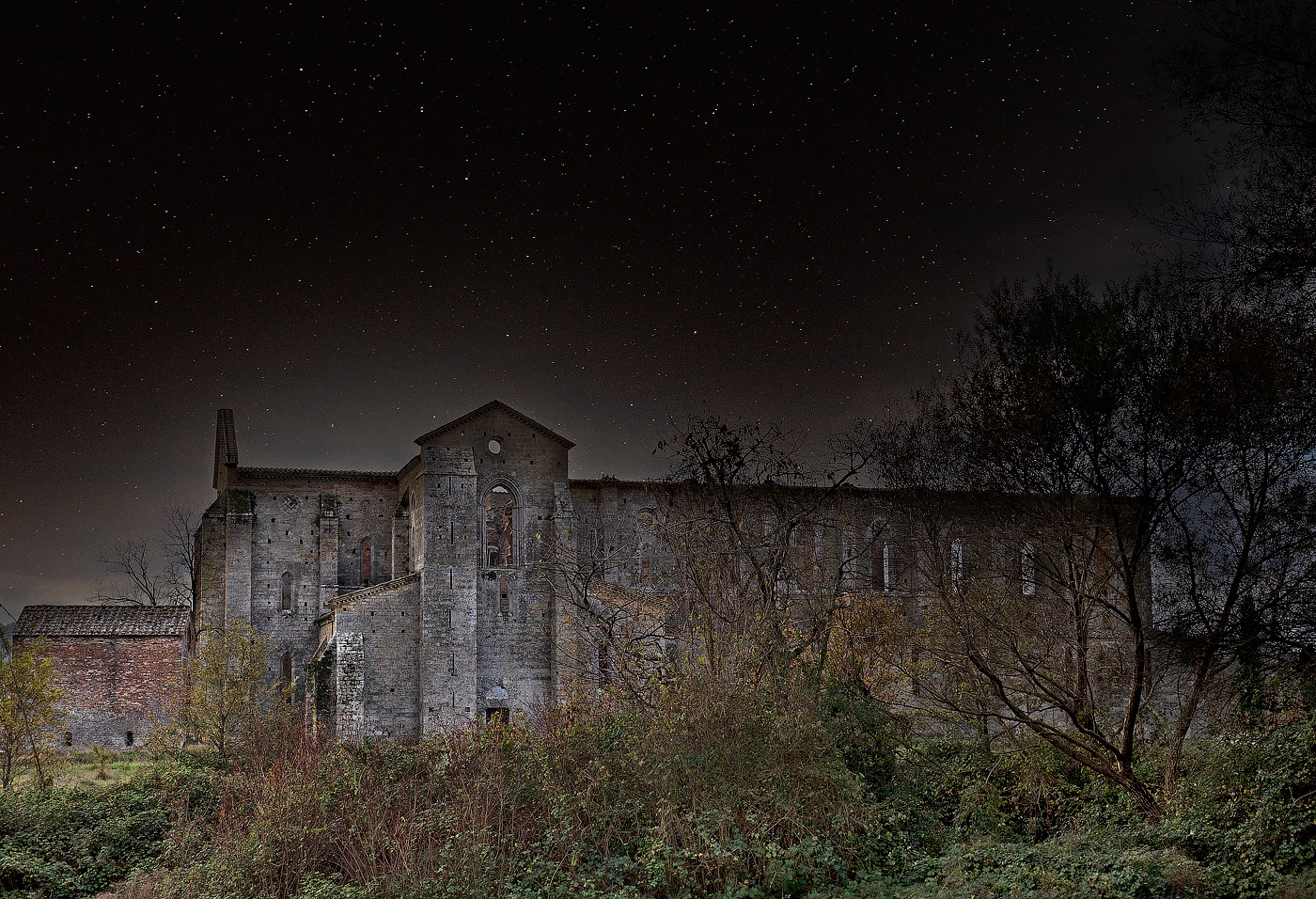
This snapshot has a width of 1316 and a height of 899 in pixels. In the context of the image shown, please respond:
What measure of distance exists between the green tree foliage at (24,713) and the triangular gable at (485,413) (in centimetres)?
1383

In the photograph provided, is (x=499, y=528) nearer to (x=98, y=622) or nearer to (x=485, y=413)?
(x=485, y=413)

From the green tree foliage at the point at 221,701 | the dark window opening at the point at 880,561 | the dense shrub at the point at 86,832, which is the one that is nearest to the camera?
the dense shrub at the point at 86,832

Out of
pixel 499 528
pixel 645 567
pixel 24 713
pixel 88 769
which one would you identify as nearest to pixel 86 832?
pixel 24 713

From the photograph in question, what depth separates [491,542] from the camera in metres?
36.3

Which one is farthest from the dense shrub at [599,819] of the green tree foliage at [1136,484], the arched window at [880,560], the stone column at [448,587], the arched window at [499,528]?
the arched window at [880,560]

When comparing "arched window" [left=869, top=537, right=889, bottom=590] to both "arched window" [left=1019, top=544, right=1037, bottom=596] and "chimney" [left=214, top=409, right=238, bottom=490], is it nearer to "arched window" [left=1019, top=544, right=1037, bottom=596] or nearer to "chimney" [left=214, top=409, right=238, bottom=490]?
"arched window" [left=1019, top=544, right=1037, bottom=596]

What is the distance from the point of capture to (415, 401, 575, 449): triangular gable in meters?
32.5

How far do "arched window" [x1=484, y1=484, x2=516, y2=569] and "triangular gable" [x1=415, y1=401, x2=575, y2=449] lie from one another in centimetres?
240

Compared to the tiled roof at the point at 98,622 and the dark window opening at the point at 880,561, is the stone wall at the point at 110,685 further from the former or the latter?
the dark window opening at the point at 880,561

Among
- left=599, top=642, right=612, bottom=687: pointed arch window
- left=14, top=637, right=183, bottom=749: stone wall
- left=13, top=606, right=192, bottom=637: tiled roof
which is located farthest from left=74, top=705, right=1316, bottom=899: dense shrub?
left=13, top=606, right=192, bottom=637: tiled roof

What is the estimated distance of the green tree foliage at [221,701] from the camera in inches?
883

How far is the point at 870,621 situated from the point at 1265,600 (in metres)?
9.33

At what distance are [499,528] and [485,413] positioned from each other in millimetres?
4898

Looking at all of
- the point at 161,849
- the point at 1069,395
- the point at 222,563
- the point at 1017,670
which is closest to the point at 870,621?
the point at 1017,670
